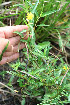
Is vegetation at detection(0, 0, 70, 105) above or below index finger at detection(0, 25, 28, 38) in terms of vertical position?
below

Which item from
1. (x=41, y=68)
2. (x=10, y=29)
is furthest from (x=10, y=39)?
(x=41, y=68)

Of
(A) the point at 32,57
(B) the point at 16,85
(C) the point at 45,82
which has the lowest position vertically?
(B) the point at 16,85

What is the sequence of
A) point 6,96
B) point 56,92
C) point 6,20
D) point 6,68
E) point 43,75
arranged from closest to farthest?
point 56,92 < point 43,75 < point 6,96 < point 6,68 < point 6,20

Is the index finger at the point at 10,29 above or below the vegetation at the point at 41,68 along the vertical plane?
above

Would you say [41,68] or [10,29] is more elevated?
[10,29]

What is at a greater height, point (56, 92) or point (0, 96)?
point (56, 92)

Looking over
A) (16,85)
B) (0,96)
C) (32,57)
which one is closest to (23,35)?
(32,57)

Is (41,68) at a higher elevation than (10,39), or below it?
below

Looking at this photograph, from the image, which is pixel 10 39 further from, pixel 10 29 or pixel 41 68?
pixel 41 68

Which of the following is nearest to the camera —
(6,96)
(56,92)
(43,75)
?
(56,92)

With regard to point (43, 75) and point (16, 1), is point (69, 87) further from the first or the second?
point (16, 1)

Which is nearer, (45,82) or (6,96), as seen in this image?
(45,82)
